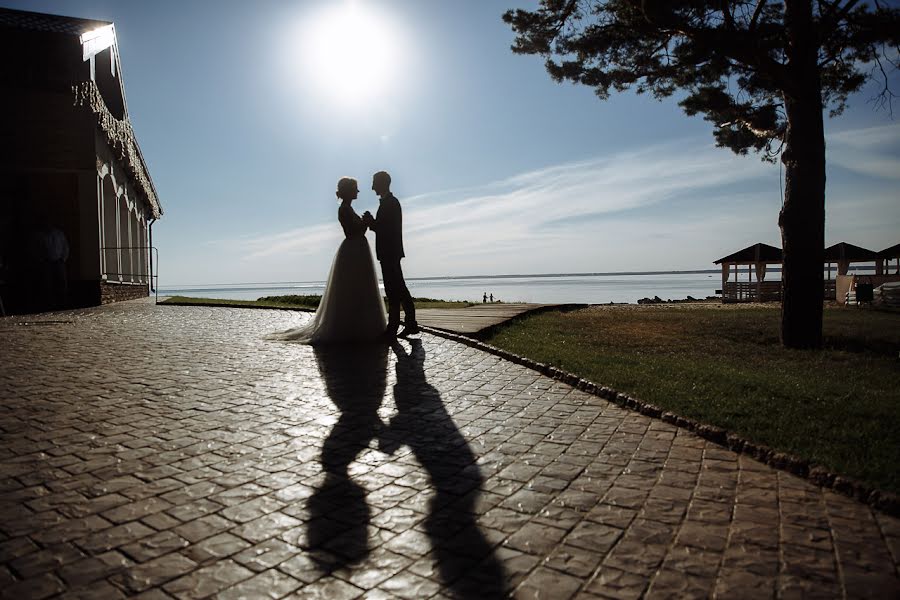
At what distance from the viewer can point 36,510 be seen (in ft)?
9.22

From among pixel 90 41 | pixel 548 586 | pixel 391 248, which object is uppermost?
pixel 90 41

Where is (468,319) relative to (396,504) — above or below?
above

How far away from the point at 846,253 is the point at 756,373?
83.5ft

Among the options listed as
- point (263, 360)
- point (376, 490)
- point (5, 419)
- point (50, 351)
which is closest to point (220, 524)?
point (376, 490)

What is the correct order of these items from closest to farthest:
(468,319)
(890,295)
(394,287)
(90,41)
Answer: (394,287)
(468,319)
(90,41)
(890,295)

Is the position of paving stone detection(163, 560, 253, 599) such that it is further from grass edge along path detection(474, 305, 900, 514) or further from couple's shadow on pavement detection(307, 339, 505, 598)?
grass edge along path detection(474, 305, 900, 514)

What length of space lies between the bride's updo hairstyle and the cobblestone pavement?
4.35 meters

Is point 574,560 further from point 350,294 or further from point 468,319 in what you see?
point 468,319

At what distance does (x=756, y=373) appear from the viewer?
22.2ft

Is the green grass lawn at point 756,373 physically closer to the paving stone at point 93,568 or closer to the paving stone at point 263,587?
the paving stone at point 263,587

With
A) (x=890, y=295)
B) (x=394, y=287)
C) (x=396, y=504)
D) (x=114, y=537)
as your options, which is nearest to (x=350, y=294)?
(x=394, y=287)

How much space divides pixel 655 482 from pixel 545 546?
41.7 inches

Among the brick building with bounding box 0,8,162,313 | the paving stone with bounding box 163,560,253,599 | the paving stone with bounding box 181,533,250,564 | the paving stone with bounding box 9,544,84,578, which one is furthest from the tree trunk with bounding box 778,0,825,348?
the brick building with bounding box 0,8,162,313

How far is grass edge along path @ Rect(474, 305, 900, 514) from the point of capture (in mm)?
3547
